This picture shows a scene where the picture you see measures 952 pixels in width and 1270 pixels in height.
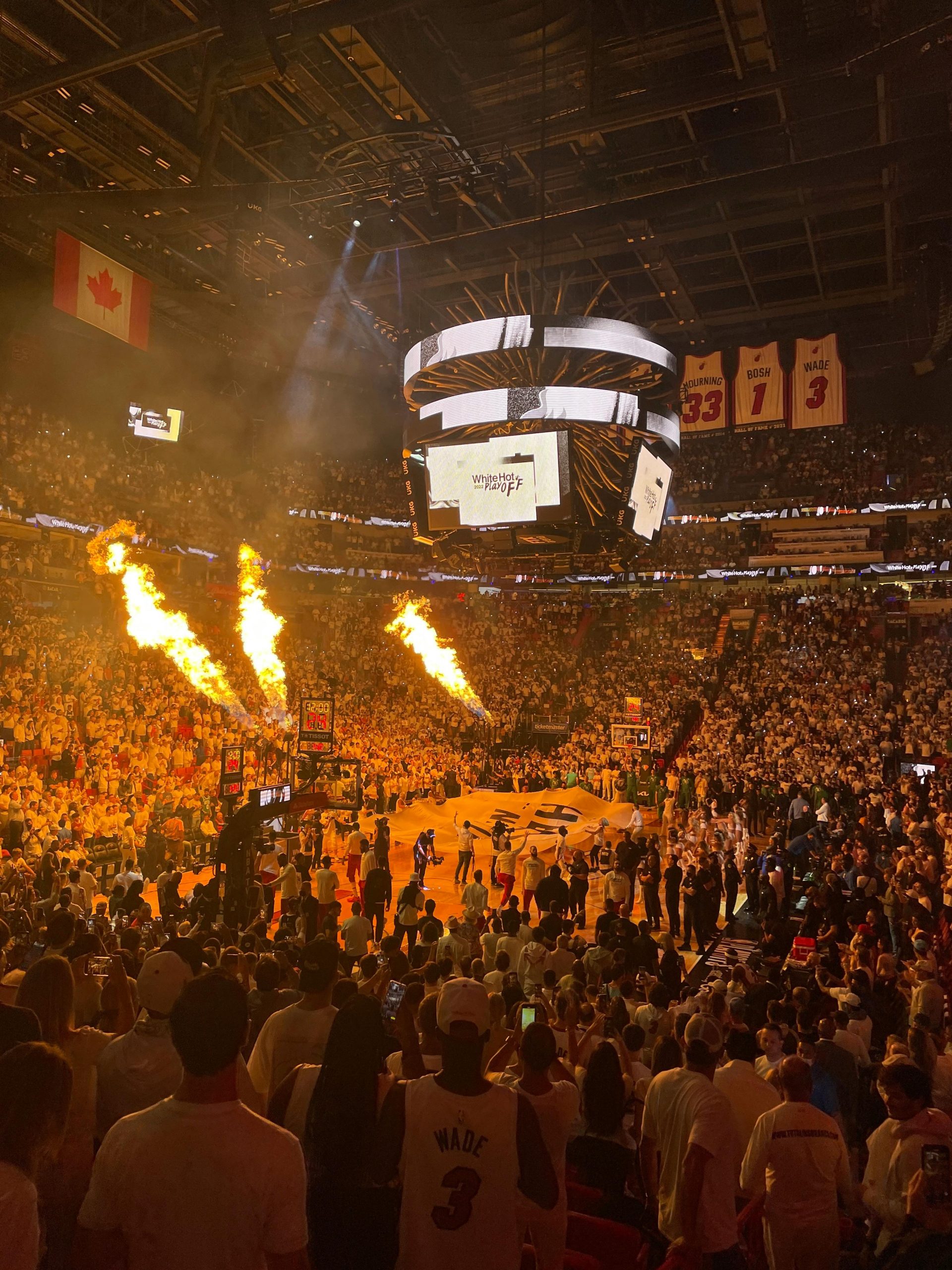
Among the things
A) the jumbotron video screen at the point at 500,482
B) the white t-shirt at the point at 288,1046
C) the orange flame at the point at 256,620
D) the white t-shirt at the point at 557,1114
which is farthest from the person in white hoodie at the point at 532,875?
the orange flame at the point at 256,620

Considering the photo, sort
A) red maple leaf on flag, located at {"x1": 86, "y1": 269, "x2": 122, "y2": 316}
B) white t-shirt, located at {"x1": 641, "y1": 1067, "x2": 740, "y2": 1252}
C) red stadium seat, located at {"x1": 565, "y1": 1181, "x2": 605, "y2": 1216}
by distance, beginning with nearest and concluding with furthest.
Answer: white t-shirt, located at {"x1": 641, "y1": 1067, "x2": 740, "y2": 1252} → red stadium seat, located at {"x1": 565, "y1": 1181, "x2": 605, "y2": 1216} → red maple leaf on flag, located at {"x1": 86, "y1": 269, "x2": 122, "y2": 316}

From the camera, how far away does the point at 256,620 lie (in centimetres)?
3453

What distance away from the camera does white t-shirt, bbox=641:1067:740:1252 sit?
3428 millimetres

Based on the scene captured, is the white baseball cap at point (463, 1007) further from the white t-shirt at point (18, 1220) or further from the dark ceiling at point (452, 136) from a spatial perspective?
the dark ceiling at point (452, 136)

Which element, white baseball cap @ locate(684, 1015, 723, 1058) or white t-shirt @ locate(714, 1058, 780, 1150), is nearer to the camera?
white baseball cap @ locate(684, 1015, 723, 1058)

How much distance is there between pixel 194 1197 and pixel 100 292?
1365 centimetres

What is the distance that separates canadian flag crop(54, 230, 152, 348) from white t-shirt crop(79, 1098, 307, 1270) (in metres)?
12.6

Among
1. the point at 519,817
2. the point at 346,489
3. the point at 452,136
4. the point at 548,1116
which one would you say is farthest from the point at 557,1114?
the point at 346,489

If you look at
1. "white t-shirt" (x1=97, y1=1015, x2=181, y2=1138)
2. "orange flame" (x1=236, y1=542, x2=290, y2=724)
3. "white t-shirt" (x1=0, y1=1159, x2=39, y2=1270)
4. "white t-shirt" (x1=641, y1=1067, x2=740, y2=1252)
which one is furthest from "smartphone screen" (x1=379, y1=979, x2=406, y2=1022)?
"orange flame" (x1=236, y1=542, x2=290, y2=724)

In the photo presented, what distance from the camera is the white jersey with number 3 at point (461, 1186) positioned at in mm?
2537

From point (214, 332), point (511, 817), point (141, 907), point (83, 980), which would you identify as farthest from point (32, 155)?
point (511, 817)

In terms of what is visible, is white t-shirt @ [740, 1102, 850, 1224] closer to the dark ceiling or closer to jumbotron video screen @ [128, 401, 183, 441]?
the dark ceiling

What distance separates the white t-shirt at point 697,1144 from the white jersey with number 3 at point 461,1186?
3.87ft

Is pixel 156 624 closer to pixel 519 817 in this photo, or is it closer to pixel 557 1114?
pixel 519 817
